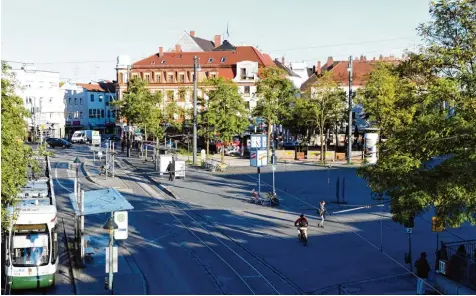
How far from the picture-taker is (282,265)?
77.5ft

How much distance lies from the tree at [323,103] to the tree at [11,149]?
43.0 meters

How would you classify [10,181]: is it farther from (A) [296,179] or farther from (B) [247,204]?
(A) [296,179]

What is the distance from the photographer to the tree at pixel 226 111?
2238 inches

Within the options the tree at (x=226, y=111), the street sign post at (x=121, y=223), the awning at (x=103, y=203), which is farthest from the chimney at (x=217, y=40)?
the street sign post at (x=121, y=223)

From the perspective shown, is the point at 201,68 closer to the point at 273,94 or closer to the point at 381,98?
the point at 273,94

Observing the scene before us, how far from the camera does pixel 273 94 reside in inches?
2389

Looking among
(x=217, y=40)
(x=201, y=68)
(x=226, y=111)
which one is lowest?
(x=226, y=111)

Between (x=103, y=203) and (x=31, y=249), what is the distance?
4300 millimetres

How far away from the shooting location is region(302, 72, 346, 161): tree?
6169 centimetres

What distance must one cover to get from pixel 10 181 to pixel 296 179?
31937mm

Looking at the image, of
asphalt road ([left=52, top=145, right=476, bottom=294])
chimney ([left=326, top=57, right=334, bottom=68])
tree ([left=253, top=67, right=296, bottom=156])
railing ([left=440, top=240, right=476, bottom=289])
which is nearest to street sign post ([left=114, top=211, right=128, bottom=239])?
asphalt road ([left=52, top=145, right=476, bottom=294])

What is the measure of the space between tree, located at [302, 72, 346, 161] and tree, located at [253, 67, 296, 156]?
7.15 feet

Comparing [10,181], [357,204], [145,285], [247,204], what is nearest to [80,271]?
[145,285]

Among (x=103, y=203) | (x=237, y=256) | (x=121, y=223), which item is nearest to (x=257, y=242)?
(x=237, y=256)
